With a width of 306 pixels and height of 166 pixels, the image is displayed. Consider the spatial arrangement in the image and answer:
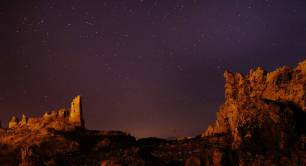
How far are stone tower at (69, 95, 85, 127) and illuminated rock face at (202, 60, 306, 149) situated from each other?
5339 cm

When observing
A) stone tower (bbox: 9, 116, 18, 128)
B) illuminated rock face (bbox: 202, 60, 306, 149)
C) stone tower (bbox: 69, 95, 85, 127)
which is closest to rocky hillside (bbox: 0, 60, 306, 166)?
illuminated rock face (bbox: 202, 60, 306, 149)

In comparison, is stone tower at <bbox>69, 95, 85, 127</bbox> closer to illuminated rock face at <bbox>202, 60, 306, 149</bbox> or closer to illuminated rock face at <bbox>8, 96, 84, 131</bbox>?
illuminated rock face at <bbox>8, 96, 84, 131</bbox>

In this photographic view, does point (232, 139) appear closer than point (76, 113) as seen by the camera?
Yes

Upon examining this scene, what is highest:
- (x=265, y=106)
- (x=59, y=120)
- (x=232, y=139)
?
(x=59, y=120)

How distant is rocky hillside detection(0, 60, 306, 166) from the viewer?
6494 centimetres

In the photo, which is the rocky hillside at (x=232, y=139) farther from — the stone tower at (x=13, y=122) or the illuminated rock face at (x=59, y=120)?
the stone tower at (x=13, y=122)

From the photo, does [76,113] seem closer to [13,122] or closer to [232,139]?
[13,122]

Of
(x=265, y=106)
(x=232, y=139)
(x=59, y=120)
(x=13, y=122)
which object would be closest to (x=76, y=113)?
(x=59, y=120)

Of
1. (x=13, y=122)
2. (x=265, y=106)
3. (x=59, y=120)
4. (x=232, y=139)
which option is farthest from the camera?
(x=13, y=122)

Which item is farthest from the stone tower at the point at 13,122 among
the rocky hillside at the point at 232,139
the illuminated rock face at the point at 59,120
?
the rocky hillside at the point at 232,139

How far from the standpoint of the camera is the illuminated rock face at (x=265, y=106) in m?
69.9

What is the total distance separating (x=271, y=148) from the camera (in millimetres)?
67625

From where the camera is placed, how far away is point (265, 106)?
240 feet

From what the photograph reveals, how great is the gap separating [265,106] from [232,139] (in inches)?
439
